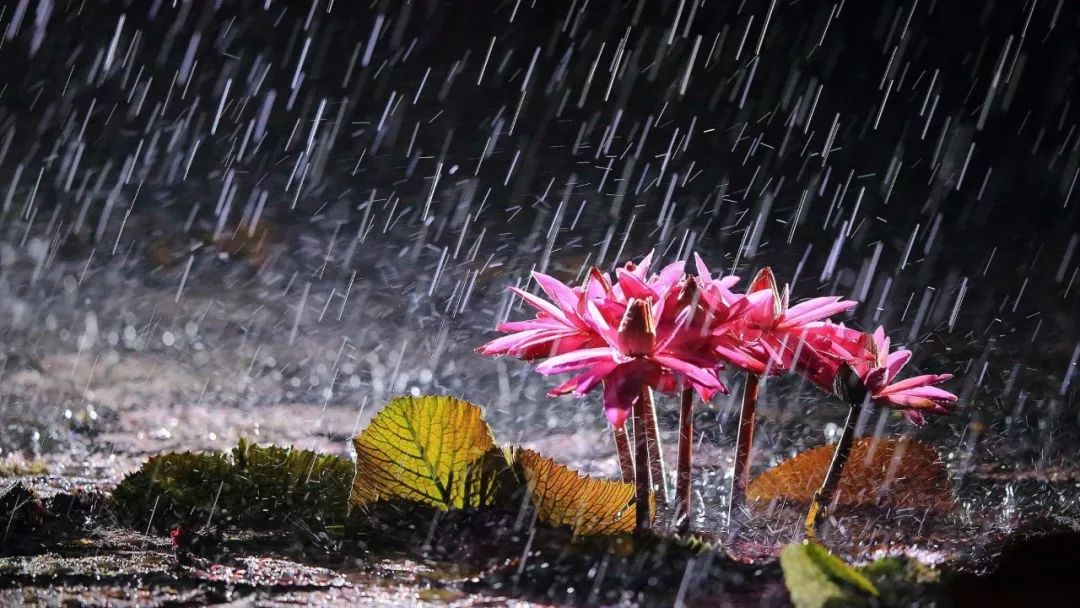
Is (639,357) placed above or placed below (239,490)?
above

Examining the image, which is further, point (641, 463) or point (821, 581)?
point (641, 463)

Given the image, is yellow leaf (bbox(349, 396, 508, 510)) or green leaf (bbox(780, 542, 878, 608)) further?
yellow leaf (bbox(349, 396, 508, 510))

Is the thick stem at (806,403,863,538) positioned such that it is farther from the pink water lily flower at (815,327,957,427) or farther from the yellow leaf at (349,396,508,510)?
A: the yellow leaf at (349,396,508,510)

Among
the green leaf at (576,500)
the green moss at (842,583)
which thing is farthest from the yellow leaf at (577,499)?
the green moss at (842,583)

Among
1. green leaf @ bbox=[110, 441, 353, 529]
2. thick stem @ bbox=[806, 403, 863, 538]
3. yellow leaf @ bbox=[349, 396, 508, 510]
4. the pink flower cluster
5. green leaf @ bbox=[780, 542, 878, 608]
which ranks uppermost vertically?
the pink flower cluster

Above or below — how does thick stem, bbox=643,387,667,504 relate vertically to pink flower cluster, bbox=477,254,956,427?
→ below

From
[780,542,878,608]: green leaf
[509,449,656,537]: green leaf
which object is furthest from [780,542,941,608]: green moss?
[509,449,656,537]: green leaf

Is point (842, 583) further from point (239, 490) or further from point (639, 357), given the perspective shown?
point (239, 490)

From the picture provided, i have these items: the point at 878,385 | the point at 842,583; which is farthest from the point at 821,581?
the point at 878,385
